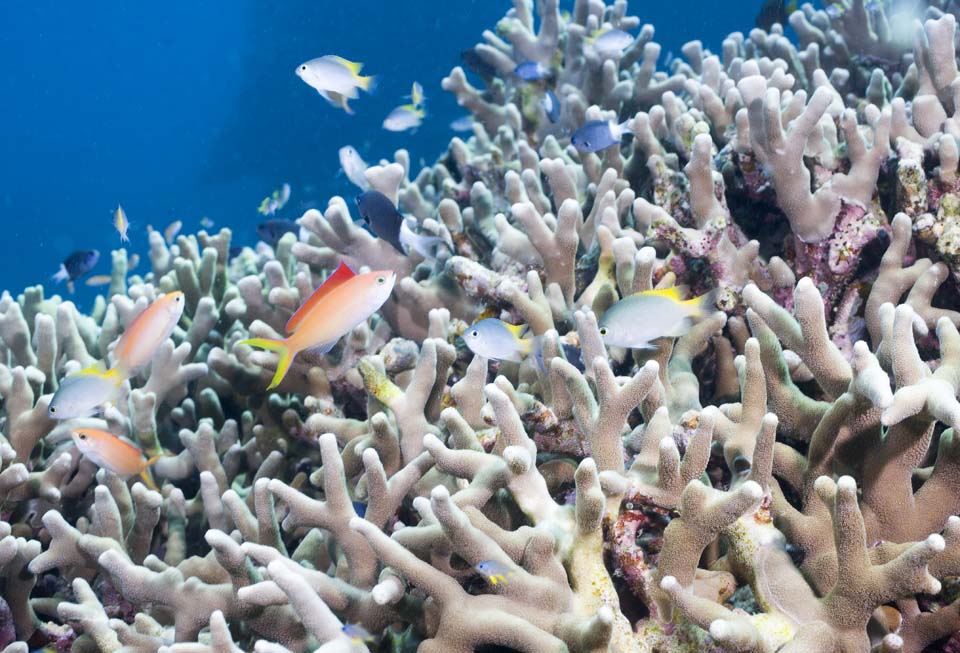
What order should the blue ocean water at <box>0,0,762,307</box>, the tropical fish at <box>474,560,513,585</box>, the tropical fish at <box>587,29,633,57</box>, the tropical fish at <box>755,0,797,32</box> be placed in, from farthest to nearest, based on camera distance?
the blue ocean water at <box>0,0,762,307</box>
the tropical fish at <box>755,0,797,32</box>
the tropical fish at <box>587,29,633,57</box>
the tropical fish at <box>474,560,513,585</box>

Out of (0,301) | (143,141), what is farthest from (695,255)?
(143,141)

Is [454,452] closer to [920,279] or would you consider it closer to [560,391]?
[560,391]

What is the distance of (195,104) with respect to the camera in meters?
78.8

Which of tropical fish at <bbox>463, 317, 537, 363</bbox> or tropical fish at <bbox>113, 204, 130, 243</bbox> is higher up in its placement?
tropical fish at <bbox>113, 204, 130, 243</bbox>

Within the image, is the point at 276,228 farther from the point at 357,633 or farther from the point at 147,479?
the point at 357,633

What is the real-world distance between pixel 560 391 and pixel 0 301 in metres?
3.79

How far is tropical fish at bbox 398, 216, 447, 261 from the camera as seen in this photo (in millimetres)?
3521

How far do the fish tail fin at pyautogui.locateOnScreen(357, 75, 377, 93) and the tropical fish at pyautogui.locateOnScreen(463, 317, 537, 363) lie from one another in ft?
9.99

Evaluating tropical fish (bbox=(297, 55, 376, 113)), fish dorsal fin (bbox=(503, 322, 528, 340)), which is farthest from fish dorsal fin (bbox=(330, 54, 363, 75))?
fish dorsal fin (bbox=(503, 322, 528, 340))

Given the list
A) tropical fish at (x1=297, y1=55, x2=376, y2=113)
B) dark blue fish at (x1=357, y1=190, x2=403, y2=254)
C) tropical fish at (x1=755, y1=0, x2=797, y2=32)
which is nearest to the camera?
dark blue fish at (x1=357, y1=190, x2=403, y2=254)

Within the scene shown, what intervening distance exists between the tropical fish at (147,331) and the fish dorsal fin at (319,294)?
774mm

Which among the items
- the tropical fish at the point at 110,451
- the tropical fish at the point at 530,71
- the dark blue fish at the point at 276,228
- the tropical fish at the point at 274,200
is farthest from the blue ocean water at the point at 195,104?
the tropical fish at the point at 110,451

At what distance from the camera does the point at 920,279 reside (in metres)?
2.54

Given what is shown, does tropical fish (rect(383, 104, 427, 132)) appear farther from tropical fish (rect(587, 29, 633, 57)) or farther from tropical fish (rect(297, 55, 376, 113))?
tropical fish (rect(587, 29, 633, 57))
